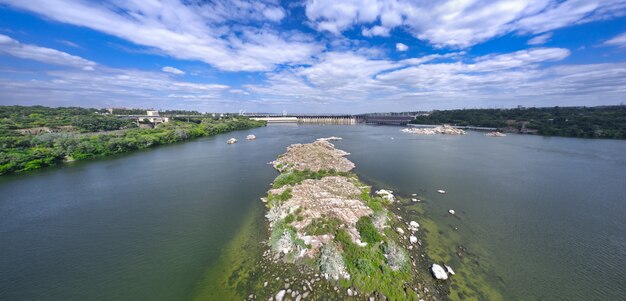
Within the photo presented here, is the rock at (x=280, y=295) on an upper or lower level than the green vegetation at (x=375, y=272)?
lower

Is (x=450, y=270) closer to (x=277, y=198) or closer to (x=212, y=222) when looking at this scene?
(x=277, y=198)

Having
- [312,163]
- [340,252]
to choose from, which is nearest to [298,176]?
[312,163]

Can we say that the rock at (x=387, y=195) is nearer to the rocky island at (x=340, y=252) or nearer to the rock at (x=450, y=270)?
the rocky island at (x=340, y=252)

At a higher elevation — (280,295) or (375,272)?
(375,272)

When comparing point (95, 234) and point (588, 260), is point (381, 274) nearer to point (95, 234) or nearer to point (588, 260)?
point (588, 260)

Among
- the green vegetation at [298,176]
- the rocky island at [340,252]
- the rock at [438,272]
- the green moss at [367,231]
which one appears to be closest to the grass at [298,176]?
the green vegetation at [298,176]

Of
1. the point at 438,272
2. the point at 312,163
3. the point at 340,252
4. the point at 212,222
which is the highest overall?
the point at 312,163

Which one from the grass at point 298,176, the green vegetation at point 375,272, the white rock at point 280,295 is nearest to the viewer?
the white rock at point 280,295
